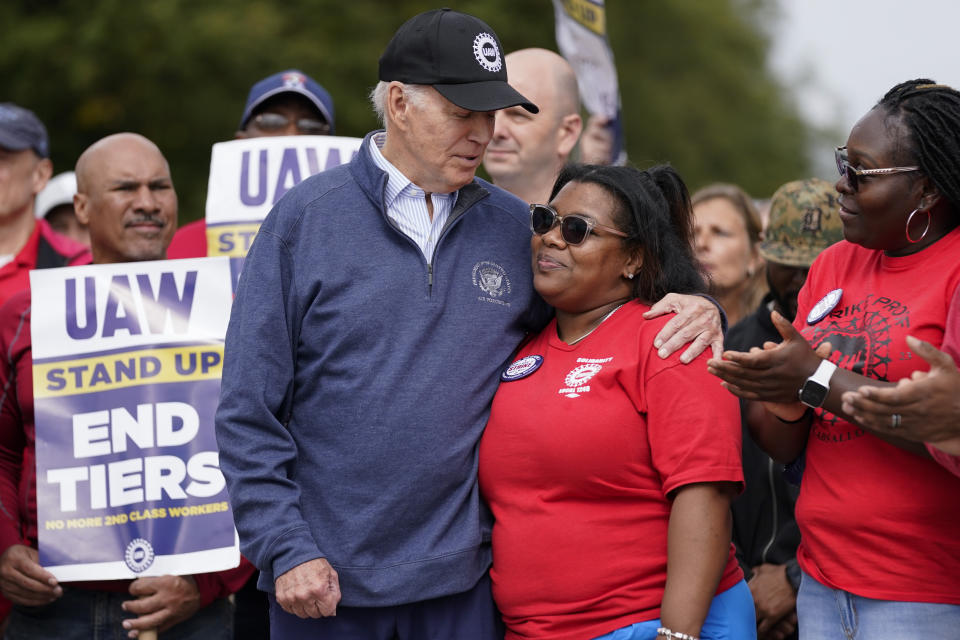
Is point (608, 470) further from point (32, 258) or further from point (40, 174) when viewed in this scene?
point (40, 174)

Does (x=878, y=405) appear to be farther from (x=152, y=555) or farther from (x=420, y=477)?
(x=152, y=555)

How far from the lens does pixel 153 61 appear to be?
40.4ft

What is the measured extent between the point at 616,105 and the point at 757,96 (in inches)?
688

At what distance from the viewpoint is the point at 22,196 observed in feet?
19.9

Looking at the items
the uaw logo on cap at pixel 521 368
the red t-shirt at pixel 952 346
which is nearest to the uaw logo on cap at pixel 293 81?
the uaw logo on cap at pixel 521 368

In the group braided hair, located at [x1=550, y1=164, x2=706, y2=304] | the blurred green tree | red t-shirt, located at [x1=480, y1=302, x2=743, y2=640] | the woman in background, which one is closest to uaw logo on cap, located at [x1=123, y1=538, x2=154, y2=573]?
red t-shirt, located at [x1=480, y1=302, x2=743, y2=640]

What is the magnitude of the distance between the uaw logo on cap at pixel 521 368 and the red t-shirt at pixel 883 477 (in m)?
0.80

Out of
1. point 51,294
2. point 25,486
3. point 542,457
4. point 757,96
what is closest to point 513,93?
point 542,457

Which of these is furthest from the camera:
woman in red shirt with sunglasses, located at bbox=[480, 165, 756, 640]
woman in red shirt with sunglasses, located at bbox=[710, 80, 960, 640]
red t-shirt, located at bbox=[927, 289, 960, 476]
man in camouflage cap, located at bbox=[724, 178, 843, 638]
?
man in camouflage cap, located at bbox=[724, 178, 843, 638]

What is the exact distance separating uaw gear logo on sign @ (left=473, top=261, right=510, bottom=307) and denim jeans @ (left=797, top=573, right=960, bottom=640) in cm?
120

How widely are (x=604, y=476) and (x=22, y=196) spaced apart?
401 centimetres

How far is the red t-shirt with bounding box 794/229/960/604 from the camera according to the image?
9.88 feet

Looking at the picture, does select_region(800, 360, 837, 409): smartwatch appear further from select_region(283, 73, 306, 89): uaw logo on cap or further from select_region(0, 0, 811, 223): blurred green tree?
select_region(0, 0, 811, 223): blurred green tree

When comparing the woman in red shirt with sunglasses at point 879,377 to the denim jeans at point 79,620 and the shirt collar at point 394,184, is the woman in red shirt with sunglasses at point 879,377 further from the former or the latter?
the denim jeans at point 79,620
